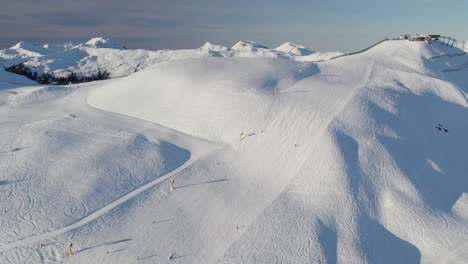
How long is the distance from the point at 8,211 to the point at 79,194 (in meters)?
3.80

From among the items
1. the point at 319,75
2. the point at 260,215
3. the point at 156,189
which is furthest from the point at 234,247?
the point at 319,75

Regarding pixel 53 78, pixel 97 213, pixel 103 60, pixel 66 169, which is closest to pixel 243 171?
pixel 97 213

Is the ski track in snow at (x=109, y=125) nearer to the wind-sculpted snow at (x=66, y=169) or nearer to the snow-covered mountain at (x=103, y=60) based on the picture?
the wind-sculpted snow at (x=66, y=169)

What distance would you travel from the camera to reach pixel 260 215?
708 inches

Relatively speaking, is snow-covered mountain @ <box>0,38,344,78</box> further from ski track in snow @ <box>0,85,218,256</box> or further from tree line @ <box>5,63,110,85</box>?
ski track in snow @ <box>0,85,218,256</box>

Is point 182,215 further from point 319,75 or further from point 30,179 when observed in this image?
point 319,75

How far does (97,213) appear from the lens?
1719cm

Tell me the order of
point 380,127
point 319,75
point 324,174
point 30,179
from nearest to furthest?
1. point 30,179
2. point 324,174
3. point 380,127
4. point 319,75

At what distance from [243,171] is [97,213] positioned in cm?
1094

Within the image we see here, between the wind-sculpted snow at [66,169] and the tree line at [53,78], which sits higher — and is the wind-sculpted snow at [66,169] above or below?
above

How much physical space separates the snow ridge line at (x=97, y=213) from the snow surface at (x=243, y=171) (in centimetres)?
9

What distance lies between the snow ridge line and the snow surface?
9 centimetres

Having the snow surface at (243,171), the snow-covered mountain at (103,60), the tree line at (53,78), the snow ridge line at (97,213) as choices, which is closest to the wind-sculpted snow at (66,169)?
the snow surface at (243,171)

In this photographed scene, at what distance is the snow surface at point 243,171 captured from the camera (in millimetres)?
15953
